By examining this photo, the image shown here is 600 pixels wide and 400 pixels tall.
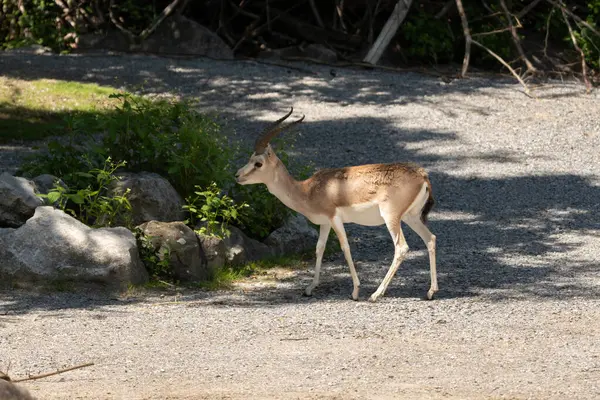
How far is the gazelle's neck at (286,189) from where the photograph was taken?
9547 mm

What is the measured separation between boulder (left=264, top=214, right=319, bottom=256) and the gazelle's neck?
136 cm

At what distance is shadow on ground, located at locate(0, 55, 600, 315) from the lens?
9.66m

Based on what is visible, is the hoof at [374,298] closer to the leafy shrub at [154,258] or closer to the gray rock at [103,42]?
the leafy shrub at [154,258]

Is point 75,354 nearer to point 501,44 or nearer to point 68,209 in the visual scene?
point 68,209

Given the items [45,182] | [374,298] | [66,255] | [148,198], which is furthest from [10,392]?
[45,182]

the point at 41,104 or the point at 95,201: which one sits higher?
the point at 95,201

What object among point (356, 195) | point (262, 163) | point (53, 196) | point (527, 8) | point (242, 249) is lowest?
point (242, 249)

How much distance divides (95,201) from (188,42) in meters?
10.8

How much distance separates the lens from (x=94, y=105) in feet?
52.8

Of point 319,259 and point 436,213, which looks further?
point 436,213

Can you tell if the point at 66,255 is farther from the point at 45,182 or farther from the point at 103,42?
the point at 103,42

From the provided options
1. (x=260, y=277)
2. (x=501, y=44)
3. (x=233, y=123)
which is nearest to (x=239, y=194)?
(x=260, y=277)

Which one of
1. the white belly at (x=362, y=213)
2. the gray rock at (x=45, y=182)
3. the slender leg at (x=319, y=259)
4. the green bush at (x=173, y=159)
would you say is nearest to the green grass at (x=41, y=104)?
the green bush at (x=173, y=159)

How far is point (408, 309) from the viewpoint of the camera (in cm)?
896
